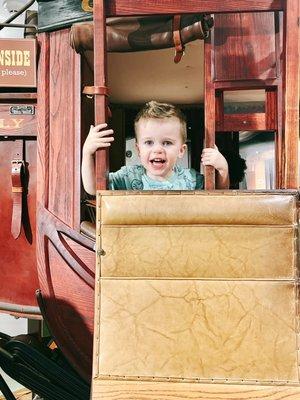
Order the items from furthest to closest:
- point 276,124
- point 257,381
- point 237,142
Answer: point 237,142 → point 276,124 → point 257,381

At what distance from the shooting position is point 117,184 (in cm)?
172

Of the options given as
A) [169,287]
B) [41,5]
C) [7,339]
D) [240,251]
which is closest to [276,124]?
[240,251]

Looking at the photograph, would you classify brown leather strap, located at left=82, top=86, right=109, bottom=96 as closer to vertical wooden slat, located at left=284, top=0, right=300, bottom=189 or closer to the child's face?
the child's face

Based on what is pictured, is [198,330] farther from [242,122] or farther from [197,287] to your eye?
[242,122]

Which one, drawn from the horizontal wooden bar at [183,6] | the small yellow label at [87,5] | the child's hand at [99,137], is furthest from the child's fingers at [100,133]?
the small yellow label at [87,5]

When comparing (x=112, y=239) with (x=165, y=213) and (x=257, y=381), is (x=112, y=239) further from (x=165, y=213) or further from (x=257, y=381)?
(x=257, y=381)

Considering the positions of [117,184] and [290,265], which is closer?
[290,265]

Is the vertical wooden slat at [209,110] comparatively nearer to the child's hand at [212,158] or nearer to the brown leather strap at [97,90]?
the child's hand at [212,158]

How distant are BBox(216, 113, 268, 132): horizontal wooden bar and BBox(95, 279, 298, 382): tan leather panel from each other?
566 mm

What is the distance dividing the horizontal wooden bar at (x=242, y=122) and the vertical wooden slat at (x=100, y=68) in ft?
1.41

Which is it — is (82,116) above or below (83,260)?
above

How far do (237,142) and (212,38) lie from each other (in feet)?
4.65

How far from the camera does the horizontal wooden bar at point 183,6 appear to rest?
4.73 ft

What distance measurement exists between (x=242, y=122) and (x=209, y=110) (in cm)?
16
